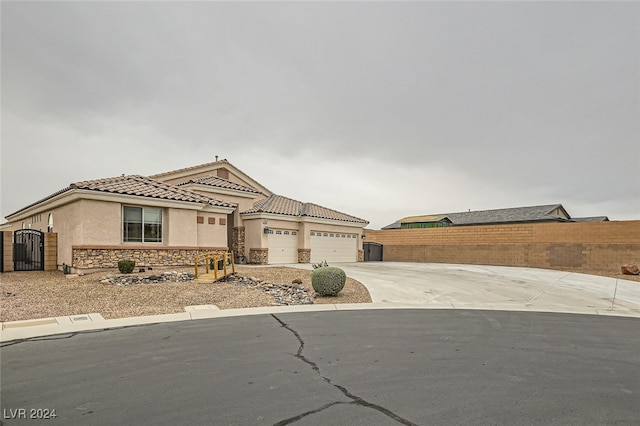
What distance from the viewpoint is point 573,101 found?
19.8 m

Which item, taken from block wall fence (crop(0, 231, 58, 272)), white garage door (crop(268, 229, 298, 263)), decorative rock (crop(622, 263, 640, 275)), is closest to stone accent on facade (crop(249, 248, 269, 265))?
white garage door (crop(268, 229, 298, 263))

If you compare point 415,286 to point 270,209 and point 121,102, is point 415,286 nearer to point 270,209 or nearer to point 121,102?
point 270,209

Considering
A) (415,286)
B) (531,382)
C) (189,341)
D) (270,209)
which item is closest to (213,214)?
(270,209)

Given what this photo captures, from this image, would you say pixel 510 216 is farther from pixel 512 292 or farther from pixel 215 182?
pixel 215 182

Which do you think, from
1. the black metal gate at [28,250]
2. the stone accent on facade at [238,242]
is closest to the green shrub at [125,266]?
the black metal gate at [28,250]

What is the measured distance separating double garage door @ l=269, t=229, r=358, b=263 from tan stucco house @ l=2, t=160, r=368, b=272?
8 centimetres

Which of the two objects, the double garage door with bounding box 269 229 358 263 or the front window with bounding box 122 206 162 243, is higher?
the front window with bounding box 122 206 162 243

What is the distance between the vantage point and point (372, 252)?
34781 mm

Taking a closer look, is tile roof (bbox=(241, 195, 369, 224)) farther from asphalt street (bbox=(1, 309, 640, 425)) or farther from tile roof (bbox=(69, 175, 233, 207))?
asphalt street (bbox=(1, 309, 640, 425))

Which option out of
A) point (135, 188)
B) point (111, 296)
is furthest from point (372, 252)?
point (111, 296)

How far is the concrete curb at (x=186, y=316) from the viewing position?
808 cm

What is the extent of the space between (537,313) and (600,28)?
13.6 m

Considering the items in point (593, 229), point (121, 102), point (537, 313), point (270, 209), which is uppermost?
point (121, 102)

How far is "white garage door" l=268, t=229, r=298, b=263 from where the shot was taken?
83.6 feet
